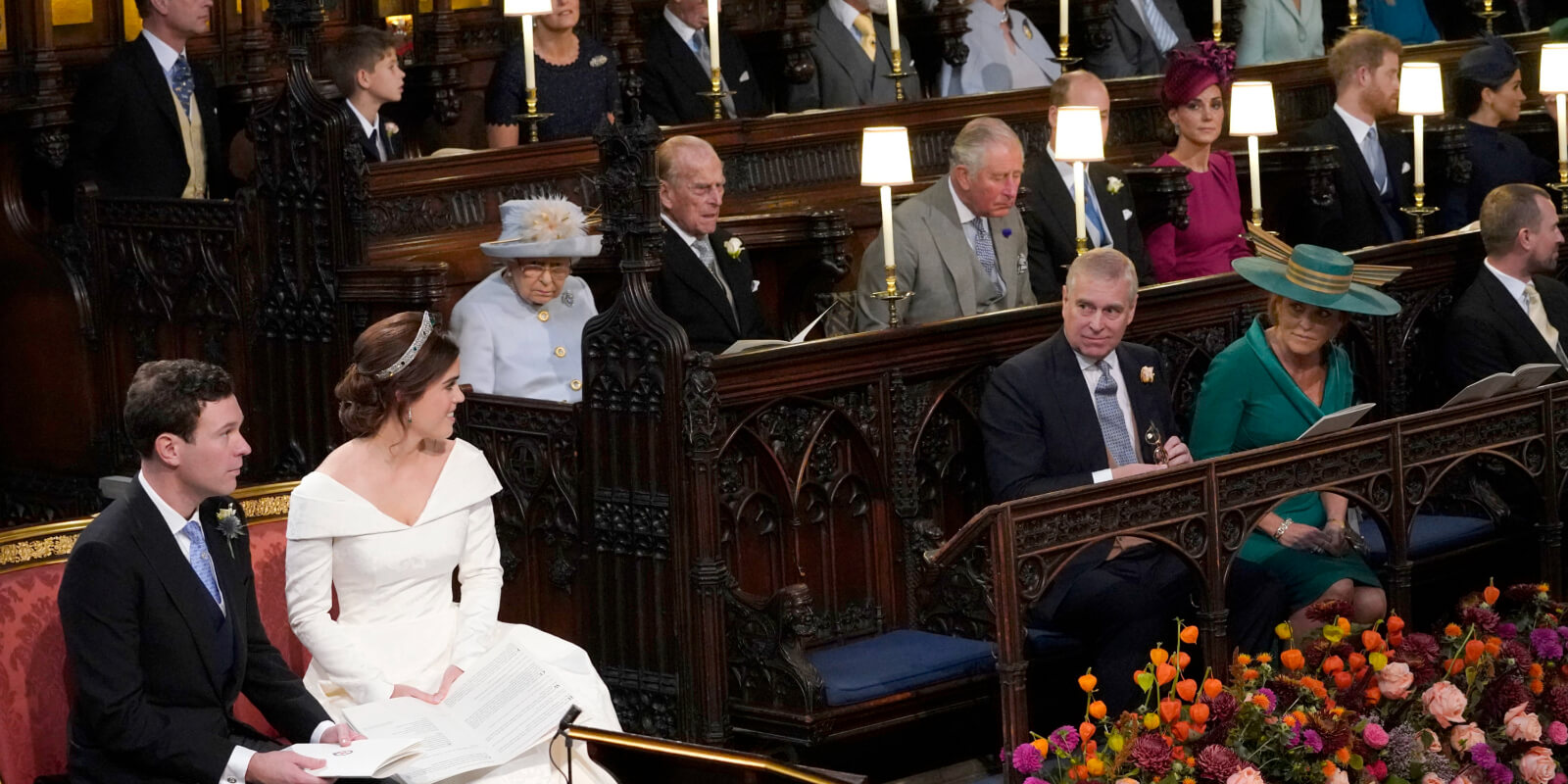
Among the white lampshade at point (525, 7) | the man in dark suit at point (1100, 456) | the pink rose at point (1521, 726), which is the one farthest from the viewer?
the white lampshade at point (525, 7)

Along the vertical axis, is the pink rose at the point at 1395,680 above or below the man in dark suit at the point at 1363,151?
below

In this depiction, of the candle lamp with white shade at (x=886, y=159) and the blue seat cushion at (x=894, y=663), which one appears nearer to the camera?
the blue seat cushion at (x=894, y=663)

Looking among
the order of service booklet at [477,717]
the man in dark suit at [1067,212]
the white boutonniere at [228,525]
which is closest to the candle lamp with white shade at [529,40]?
the man in dark suit at [1067,212]

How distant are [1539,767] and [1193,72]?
132 inches

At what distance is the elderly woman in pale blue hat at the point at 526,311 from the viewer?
606 centimetres

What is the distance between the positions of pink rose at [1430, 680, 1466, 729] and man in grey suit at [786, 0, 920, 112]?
4294mm

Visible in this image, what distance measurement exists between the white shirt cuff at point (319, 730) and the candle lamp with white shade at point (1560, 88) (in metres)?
5.45

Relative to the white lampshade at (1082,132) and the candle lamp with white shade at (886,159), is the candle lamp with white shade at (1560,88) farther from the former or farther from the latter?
the candle lamp with white shade at (886,159)

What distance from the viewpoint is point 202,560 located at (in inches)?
162

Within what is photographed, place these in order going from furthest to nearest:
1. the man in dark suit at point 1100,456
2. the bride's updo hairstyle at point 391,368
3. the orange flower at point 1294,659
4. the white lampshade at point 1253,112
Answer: the white lampshade at point 1253,112 → the man in dark suit at point 1100,456 → the bride's updo hairstyle at point 391,368 → the orange flower at point 1294,659

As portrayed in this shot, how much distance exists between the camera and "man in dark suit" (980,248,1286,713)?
530 cm

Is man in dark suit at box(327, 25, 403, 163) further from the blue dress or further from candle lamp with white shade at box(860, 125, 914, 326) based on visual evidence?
candle lamp with white shade at box(860, 125, 914, 326)

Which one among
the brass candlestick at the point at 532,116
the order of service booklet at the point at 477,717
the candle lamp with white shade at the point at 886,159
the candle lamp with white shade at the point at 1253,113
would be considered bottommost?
the order of service booklet at the point at 477,717

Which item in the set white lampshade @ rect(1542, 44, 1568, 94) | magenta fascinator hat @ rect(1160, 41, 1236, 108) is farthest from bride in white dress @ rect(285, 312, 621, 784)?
white lampshade @ rect(1542, 44, 1568, 94)
